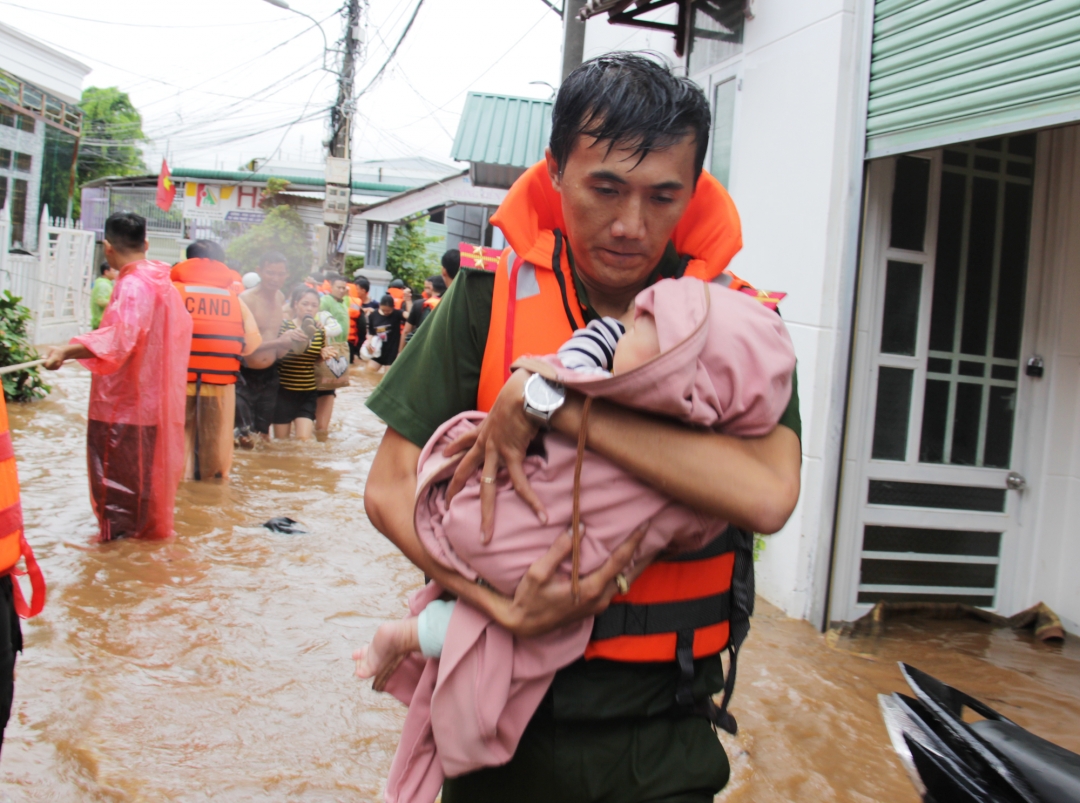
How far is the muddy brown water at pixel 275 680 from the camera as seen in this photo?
3.17 m

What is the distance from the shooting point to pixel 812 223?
4.66 meters

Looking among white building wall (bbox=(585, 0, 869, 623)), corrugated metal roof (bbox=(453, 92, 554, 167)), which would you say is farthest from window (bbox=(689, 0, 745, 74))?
corrugated metal roof (bbox=(453, 92, 554, 167))

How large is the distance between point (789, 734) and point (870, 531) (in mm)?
1555

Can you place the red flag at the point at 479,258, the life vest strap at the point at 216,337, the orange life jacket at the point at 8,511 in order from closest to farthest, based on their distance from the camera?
the red flag at the point at 479,258 < the orange life jacket at the point at 8,511 < the life vest strap at the point at 216,337

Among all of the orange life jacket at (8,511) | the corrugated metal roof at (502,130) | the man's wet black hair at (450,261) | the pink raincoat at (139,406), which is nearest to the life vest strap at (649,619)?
the orange life jacket at (8,511)

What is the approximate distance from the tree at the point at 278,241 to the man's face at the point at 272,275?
18467 mm

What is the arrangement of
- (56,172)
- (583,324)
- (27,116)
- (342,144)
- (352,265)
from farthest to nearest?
(56,172) → (352,265) → (27,116) → (342,144) → (583,324)

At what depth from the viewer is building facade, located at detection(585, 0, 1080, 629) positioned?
452cm

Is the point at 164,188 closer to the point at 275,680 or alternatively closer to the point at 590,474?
the point at 275,680

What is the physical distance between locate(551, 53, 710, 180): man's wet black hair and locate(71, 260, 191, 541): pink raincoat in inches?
167

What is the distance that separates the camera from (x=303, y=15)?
17.7 metres

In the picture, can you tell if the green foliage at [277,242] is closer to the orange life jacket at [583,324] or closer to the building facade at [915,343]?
the building facade at [915,343]

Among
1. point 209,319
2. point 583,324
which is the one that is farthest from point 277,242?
point 583,324

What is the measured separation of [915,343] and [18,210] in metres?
25.9
